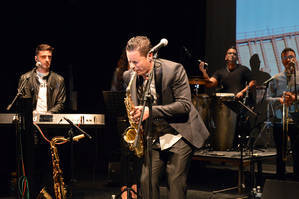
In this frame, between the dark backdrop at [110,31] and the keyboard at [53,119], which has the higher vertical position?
the dark backdrop at [110,31]

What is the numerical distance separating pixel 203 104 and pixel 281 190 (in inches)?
173

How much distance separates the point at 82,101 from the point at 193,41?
8.17 ft

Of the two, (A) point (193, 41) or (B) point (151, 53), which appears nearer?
(B) point (151, 53)

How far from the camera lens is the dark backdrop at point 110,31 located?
25.8ft

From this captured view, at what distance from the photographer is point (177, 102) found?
347 centimetres

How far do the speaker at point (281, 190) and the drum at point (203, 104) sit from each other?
423 cm

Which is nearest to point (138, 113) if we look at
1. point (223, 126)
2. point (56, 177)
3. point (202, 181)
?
point (56, 177)

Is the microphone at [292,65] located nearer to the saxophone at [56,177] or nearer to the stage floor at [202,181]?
the stage floor at [202,181]

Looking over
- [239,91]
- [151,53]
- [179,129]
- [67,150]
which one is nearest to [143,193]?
[179,129]

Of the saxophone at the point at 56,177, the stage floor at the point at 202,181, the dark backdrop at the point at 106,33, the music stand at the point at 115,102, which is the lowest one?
the stage floor at the point at 202,181

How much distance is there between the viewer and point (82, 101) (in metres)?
8.38

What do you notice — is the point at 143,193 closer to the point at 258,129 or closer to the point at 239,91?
the point at 239,91

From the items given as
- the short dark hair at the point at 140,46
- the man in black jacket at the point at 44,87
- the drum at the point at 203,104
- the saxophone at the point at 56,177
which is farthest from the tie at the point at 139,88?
the drum at the point at 203,104

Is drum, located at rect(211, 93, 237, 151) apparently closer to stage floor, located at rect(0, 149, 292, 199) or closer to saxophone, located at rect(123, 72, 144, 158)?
stage floor, located at rect(0, 149, 292, 199)
